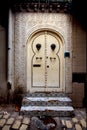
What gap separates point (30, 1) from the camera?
A: 9555 mm

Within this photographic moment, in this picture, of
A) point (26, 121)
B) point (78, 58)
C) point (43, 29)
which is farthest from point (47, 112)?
point (43, 29)

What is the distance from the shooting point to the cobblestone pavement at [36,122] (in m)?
6.73

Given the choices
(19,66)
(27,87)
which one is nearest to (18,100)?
(27,87)

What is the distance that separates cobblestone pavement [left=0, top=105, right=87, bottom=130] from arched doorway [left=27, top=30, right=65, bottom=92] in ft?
6.18

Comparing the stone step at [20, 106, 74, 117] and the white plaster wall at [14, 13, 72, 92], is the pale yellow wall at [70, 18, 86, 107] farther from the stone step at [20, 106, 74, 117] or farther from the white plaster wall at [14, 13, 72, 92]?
the stone step at [20, 106, 74, 117]

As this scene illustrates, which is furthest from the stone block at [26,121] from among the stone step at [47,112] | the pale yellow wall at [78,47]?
the pale yellow wall at [78,47]

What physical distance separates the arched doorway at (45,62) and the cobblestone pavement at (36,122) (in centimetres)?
188

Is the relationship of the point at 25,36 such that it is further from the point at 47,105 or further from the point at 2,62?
the point at 47,105

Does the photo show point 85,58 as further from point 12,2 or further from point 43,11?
point 12,2

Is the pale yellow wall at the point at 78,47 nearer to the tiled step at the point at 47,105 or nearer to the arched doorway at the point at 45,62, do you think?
the arched doorway at the point at 45,62

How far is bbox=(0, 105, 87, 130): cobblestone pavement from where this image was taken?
6727mm

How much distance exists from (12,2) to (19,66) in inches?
102

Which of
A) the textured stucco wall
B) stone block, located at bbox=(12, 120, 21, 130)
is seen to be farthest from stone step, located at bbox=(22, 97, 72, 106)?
stone block, located at bbox=(12, 120, 21, 130)

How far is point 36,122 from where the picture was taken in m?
7.12
